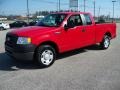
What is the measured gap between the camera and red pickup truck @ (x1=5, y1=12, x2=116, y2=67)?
23.3 feet

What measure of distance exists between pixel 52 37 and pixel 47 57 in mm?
706

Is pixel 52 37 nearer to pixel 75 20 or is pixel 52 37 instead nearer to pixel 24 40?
pixel 24 40

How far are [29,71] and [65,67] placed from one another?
1.21 m

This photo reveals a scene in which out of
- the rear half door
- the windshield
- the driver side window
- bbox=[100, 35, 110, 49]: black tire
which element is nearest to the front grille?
the windshield

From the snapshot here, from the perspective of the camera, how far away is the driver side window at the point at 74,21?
8.49m

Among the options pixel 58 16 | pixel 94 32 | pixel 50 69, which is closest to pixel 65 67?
pixel 50 69

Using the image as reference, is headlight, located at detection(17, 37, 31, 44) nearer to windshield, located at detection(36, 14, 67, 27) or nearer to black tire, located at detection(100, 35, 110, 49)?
windshield, located at detection(36, 14, 67, 27)

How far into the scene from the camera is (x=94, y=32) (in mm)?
9812

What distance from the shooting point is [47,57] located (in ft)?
24.8

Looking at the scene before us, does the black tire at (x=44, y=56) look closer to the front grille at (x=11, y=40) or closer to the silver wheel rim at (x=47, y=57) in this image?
the silver wheel rim at (x=47, y=57)

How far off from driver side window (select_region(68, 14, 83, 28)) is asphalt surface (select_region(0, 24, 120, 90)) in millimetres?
1324

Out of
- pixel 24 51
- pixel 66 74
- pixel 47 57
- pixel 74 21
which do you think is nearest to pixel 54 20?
pixel 74 21

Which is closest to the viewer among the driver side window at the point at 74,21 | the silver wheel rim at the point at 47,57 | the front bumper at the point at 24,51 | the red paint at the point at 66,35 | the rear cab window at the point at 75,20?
the front bumper at the point at 24,51

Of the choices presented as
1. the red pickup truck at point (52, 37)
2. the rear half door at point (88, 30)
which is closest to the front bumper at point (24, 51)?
the red pickup truck at point (52, 37)
